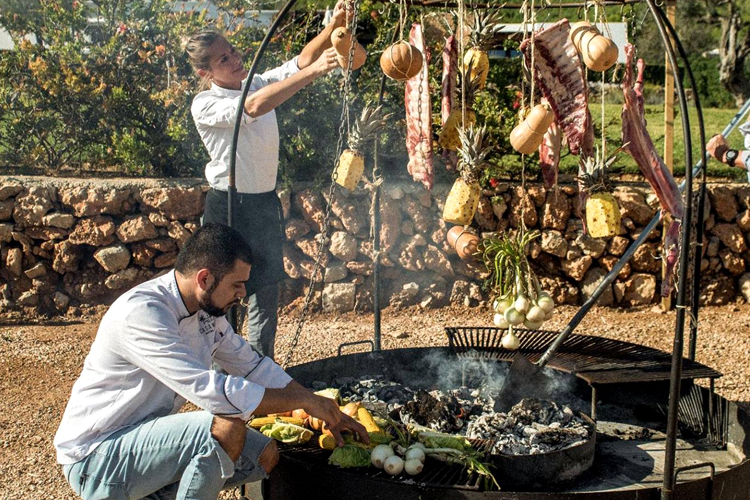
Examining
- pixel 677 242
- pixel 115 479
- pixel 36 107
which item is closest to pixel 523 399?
pixel 677 242

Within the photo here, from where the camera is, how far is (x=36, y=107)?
8.04 meters

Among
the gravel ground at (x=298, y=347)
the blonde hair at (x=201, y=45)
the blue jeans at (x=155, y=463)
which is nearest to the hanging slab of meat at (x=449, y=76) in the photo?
the blonde hair at (x=201, y=45)

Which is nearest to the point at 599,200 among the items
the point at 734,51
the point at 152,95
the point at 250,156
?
the point at 250,156

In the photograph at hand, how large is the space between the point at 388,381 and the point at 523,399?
0.84 meters

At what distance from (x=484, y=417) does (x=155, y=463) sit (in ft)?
5.41

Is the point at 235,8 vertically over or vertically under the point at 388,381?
over

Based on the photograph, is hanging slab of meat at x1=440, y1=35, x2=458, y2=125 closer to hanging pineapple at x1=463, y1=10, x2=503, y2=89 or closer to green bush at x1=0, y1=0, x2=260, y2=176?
hanging pineapple at x1=463, y1=10, x2=503, y2=89

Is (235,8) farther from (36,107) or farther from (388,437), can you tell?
(388,437)

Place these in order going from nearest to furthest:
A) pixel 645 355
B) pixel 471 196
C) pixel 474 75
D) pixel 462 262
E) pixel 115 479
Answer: pixel 115 479 → pixel 471 196 → pixel 474 75 → pixel 645 355 → pixel 462 262

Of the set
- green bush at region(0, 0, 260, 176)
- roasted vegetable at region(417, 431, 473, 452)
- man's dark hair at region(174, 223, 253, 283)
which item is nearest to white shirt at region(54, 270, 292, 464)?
man's dark hair at region(174, 223, 253, 283)

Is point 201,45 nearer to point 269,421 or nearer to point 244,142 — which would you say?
point 244,142

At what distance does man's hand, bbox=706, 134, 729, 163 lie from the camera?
599 centimetres

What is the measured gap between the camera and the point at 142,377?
306cm

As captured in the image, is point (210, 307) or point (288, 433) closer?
point (210, 307)
